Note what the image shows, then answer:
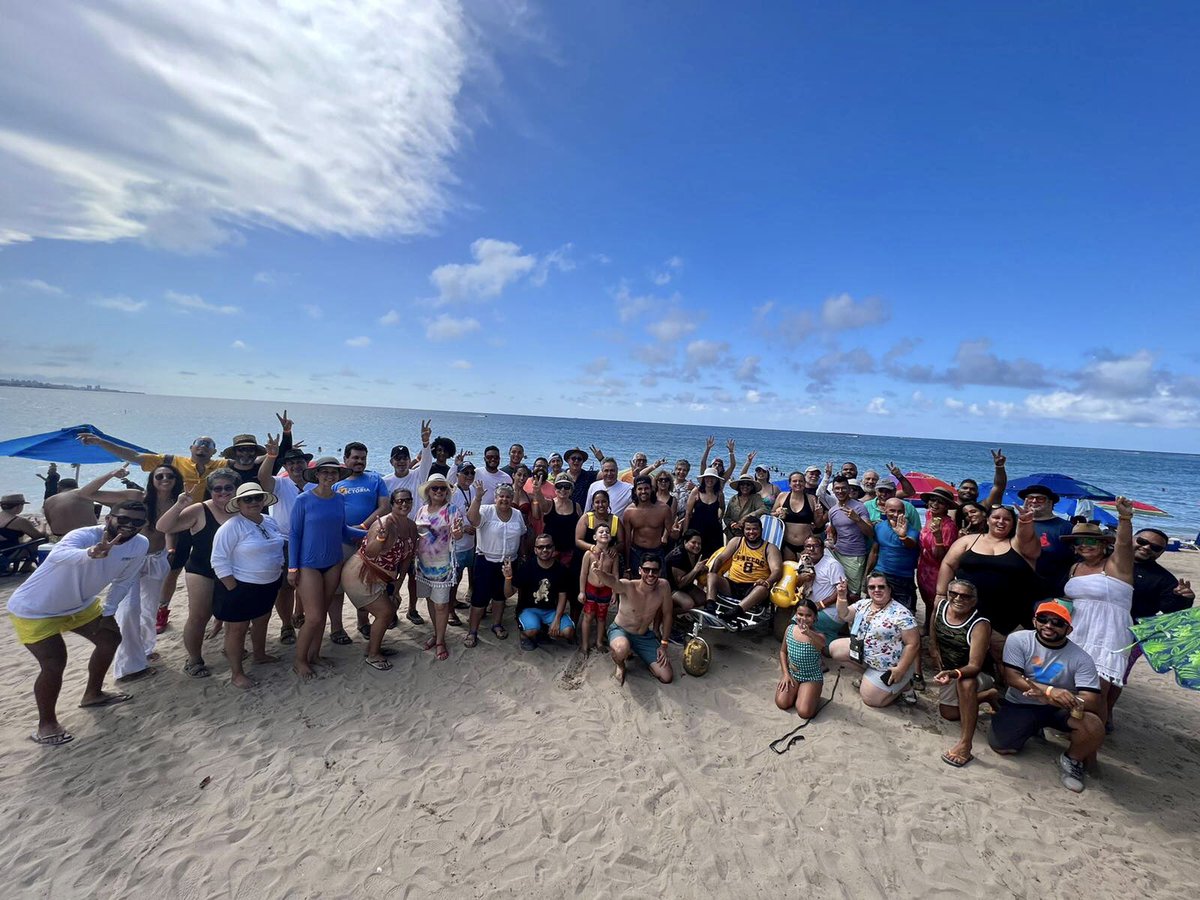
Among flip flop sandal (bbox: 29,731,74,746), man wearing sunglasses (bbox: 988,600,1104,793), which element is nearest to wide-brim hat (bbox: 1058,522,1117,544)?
man wearing sunglasses (bbox: 988,600,1104,793)

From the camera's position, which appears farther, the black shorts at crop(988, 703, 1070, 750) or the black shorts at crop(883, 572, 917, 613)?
the black shorts at crop(883, 572, 917, 613)

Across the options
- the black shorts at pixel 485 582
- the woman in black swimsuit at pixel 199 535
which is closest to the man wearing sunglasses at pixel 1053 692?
the black shorts at pixel 485 582

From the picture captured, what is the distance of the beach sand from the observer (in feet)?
11.7

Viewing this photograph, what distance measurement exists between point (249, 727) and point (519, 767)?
2767 mm

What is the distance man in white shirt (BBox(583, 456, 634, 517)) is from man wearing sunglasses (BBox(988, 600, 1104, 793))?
14.9 feet

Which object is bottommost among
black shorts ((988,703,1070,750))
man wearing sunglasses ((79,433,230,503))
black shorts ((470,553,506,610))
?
black shorts ((988,703,1070,750))

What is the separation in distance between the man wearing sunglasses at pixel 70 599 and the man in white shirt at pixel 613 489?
5055 mm

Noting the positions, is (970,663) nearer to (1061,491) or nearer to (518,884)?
(518,884)

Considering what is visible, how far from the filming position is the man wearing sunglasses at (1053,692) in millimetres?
4355

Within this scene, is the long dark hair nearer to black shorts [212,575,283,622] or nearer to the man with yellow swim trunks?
black shorts [212,575,283,622]

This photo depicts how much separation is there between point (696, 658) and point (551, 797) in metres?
2.33

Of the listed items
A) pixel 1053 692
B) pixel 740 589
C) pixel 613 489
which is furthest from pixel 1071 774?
pixel 613 489

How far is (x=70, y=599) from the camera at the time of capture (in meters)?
4.37

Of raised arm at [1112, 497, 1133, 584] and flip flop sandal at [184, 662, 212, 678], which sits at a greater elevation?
raised arm at [1112, 497, 1133, 584]
